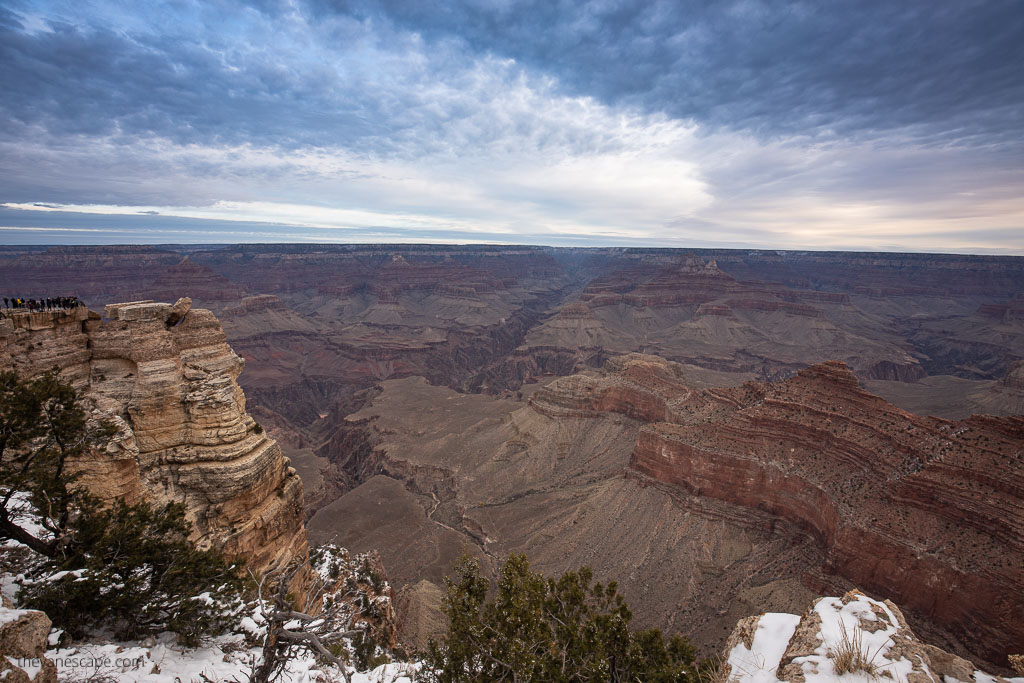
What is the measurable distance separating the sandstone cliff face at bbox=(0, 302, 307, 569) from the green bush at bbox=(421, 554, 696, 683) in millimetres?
11294

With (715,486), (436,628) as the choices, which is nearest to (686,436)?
(715,486)

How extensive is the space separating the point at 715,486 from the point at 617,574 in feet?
38.4

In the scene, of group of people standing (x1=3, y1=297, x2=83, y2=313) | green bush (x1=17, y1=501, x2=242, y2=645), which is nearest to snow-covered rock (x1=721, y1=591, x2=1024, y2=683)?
green bush (x1=17, y1=501, x2=242, y2=645)

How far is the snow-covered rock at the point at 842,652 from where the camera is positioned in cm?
836

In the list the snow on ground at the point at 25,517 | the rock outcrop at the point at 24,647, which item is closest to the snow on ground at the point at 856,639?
the rock outcrop at the point at 24,647

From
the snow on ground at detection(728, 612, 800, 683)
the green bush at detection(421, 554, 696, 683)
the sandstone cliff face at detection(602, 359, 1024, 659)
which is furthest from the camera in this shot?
the sandstone cliff face at detection(602, 359, 1024, 659)

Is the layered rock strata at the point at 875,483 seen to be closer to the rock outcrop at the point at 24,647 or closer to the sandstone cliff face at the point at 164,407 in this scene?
the sandstone cliff face at the point at 164,407

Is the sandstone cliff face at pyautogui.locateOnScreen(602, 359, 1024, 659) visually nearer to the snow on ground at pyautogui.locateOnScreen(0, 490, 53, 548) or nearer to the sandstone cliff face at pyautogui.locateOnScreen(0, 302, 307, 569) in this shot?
the sandstone cliff face at pyautogui.locateOnScreen(0, 302, 307, 569)

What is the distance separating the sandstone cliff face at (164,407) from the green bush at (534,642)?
11.3 meters

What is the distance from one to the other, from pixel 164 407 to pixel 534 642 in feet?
54.1

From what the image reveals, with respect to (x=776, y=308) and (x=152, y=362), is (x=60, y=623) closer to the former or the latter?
(x=152, y=362)

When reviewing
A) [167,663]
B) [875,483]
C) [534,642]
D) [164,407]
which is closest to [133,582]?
[167,663]

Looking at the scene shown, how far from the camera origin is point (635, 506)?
39.7 metres

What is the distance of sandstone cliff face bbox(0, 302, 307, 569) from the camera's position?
1537cm
